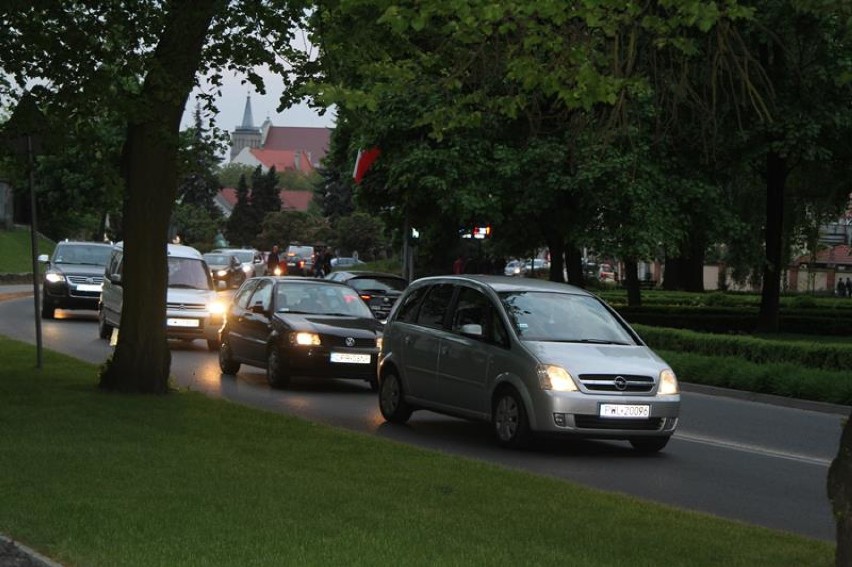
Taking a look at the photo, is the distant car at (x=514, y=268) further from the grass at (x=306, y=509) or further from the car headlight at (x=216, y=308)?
the grass at (x=306, y=509)

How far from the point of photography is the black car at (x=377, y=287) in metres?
33.0

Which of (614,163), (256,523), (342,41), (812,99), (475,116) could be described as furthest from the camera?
(614,163)

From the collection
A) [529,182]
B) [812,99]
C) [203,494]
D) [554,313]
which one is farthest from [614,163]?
[203,494]

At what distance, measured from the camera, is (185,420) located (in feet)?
48.3

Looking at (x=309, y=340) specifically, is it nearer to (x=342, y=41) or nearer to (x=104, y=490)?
(x=342, y=41)

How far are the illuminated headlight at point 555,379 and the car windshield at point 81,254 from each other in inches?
956

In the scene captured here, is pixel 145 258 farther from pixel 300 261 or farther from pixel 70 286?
pixel 300 261

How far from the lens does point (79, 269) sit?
3625 cm

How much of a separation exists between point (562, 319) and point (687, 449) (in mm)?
1831

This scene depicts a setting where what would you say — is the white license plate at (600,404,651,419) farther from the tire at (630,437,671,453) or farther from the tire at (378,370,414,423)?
the tire at (378,370,414,423)

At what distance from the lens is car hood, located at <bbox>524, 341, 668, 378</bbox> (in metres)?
14.6

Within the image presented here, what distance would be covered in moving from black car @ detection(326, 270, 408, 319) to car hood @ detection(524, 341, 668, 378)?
17651 mm

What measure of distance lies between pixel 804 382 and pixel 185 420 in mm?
11570

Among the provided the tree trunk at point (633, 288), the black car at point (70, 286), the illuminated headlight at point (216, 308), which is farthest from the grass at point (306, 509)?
the tree trunk at point (633, 288)
